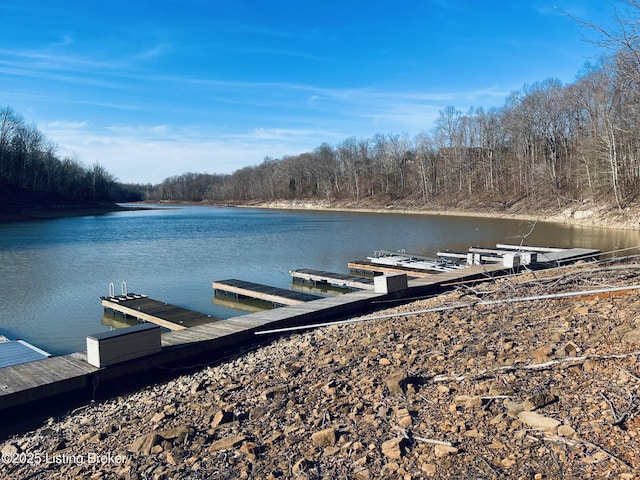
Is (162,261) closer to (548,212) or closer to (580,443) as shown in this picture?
(580,443)

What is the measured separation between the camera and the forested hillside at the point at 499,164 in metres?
41.2

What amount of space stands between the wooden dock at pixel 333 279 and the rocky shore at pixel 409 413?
27.6 ft

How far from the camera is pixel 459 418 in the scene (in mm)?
3947

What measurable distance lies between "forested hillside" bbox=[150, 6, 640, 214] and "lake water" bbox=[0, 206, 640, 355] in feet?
38.0

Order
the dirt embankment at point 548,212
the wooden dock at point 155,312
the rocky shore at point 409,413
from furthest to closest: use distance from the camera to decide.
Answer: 1. the dirt embankment at point 548,212
2. the wooden dock at point 155,312
3. the rocky shore at point 409,413

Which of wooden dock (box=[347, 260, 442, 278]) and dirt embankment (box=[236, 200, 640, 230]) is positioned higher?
dirt embankment (box=[236, 200, 640, 230])

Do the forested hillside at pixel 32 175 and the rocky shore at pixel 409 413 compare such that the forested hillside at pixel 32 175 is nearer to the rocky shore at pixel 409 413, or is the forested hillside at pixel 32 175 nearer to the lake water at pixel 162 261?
the lake water at pixel 162 261

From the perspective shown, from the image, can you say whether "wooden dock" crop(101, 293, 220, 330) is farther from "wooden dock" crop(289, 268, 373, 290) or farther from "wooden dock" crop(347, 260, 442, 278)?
"wooden dock" crop(347, 260, 442, 278)

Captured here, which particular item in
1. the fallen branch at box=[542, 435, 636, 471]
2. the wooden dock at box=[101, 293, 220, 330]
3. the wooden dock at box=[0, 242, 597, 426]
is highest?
the fallen branch at box=[542, 435, 636, 471]

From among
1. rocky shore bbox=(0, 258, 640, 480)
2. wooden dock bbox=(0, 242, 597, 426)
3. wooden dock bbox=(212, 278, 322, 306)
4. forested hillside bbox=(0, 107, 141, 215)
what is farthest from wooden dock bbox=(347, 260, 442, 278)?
forested hillside bbox=(0, 107, 141, 215)

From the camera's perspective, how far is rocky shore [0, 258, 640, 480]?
3439 mm

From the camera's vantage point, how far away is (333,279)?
16.0 metres

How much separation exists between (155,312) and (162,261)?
34.4ft

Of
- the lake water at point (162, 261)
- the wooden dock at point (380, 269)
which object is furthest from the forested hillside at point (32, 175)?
the wooden dock at point (380, 269)
